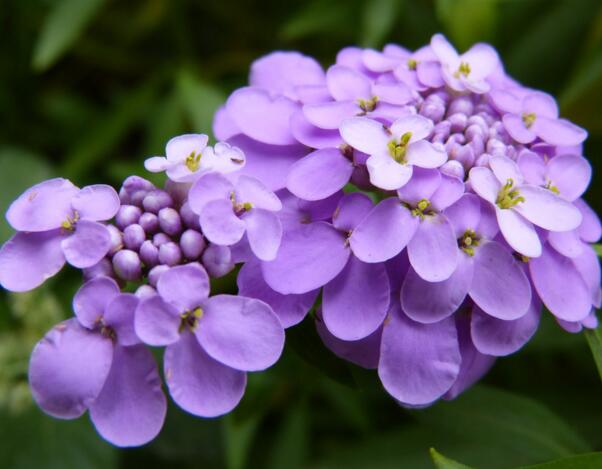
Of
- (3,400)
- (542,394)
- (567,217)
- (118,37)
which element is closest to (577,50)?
(542,394)

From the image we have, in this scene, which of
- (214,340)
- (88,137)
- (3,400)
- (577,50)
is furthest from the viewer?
(88,137)

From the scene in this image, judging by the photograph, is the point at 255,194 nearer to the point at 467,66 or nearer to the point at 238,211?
the point at 238,211

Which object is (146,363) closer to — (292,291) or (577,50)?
(292,291)

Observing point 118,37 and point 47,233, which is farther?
point 118,37

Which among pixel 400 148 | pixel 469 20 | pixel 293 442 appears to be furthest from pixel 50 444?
pixel 469 20

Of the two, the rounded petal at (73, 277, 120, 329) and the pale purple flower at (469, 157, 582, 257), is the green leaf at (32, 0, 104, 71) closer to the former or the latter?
the rounded petal at (73, 277, 120, 329)

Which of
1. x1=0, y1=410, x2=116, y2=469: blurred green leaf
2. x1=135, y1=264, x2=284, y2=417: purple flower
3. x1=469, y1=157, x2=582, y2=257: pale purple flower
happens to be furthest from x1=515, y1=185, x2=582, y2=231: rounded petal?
x1=0, y1=410, x2=116, y2=469: blurred green leaf
